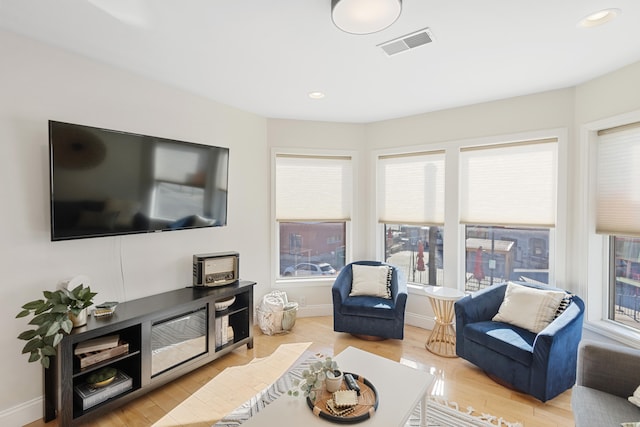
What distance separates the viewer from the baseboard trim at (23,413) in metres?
2.04

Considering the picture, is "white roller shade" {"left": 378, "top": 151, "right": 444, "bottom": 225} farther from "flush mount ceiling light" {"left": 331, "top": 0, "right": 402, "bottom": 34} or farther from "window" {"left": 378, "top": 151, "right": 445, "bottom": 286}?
Result: "flush mount ceiling light" {"left": 331, "top": 0, "right": 402, "bottom": 34}

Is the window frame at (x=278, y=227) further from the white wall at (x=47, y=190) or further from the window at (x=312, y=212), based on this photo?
the white wall at (x=47, y=190)

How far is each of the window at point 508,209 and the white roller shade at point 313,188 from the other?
1.46 meters

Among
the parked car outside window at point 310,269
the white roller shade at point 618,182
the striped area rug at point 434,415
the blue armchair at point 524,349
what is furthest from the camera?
the parked car outside window at point 310,269

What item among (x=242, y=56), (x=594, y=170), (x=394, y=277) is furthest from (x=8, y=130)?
(x=594, y=170)

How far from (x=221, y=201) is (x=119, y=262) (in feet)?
3.47

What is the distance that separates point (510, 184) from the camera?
10.8ft

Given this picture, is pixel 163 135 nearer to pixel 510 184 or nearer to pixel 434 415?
pixel 434 415

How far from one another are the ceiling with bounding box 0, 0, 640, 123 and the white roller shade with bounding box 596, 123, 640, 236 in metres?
0.56

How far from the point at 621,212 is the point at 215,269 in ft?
11.7

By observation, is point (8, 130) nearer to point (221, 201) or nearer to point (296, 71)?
point (221, 201)

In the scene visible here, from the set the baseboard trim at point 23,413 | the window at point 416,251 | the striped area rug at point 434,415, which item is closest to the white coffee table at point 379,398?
the striped area rug at point 434,415

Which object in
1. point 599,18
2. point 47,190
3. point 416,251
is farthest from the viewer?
point 416,251

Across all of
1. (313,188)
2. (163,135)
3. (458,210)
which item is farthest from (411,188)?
(163,135)
